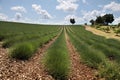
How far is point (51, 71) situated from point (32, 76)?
2.56 feet

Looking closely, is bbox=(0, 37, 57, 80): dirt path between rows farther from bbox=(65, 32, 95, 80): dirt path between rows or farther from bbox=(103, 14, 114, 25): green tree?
bbox=(103, 14, 114, 25): green tree

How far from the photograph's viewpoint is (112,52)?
47.3ft

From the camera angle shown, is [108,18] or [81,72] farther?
[108,18]

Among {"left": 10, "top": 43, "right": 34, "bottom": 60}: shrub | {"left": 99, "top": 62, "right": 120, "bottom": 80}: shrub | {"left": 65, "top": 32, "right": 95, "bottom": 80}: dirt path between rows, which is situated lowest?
{"left": 65, "top": 32, "right": 95, "bottom": 80}: dirt path between rows

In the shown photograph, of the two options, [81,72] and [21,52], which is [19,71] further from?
[81,72]

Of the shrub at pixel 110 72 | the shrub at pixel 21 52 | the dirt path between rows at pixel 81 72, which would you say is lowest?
the dirt path between rows at pixel 81 72

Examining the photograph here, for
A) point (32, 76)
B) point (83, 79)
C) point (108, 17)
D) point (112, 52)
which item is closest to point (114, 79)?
point (83, 79)

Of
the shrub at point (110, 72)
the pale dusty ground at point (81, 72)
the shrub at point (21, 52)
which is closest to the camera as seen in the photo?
the shrub at point (110, 72)

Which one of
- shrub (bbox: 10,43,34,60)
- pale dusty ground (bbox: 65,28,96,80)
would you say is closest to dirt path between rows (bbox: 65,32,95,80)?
pale dusty ground (bbox: 65,28,96,80)

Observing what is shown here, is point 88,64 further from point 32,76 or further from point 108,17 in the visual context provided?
point 108,17

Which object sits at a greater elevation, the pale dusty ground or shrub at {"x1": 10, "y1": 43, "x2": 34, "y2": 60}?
shrub at {"x1": 10, "y1": 43, "x2": 34, "y2": 60}

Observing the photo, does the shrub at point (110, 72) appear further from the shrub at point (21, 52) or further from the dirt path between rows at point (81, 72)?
the shrub at point (21, 52)

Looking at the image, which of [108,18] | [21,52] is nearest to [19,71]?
[21,52]

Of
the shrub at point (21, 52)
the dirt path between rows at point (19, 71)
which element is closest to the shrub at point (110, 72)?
the dirt path between rows at point (19, 71)
